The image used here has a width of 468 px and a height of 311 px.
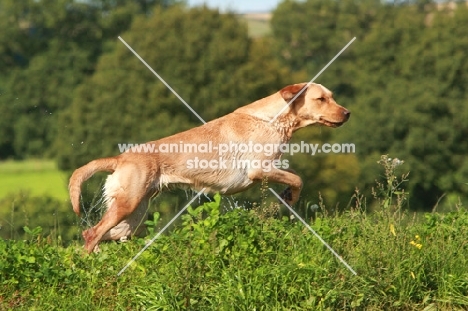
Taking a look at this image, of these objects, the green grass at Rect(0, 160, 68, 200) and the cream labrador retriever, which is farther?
the green grass at Rect(0, 160, 68, 200)

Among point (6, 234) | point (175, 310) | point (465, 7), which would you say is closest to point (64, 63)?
point (465, 7)

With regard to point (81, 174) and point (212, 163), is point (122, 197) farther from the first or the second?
point (212, 163)

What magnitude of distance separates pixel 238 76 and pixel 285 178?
28927 millimetres

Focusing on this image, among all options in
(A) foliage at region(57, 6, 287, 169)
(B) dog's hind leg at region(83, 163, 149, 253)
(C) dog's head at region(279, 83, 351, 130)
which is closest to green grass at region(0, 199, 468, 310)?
(B) dog's hind leg at region(83, 163, 149, 253)

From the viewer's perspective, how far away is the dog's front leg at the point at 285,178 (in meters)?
8.84

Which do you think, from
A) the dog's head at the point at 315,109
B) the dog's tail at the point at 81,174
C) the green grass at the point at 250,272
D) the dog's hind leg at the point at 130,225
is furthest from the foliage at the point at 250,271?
→ the dog's head at the point at 315,109

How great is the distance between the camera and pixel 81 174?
27.2 ft

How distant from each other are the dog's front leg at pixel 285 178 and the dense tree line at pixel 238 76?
19.5 meters

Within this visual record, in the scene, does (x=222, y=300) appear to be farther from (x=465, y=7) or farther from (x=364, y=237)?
(x=465, y=7)

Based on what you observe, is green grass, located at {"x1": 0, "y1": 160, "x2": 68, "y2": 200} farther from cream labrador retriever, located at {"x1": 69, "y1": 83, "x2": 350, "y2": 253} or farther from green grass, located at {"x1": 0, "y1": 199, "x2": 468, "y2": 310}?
Result: green grass, located at {"x1": 0, "y1": 199, "x2": 468, "y2": 310}

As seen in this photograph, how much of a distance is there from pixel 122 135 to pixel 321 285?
105 feet

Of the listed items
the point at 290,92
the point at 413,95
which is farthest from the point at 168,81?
the point at 290,92

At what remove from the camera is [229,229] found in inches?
269

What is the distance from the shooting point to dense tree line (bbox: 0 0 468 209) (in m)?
37.4
